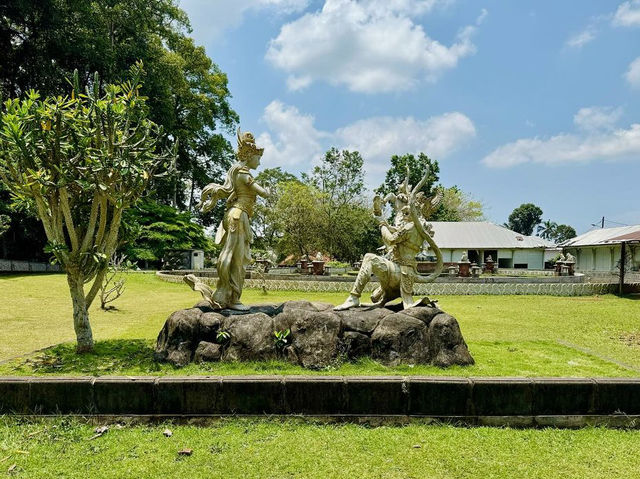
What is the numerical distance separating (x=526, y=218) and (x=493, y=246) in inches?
1559

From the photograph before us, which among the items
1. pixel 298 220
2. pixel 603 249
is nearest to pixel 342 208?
pixel 298 220

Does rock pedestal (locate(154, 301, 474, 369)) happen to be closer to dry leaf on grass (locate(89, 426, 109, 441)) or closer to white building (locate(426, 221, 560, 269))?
dry leaf on grass (locate(89, 426, 109, 441))

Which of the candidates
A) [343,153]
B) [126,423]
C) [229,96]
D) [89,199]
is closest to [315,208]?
[343,153]

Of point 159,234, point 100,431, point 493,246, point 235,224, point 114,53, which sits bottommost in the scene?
point 100,431

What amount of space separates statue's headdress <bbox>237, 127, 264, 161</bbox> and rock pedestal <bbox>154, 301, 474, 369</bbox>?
2.48 meters

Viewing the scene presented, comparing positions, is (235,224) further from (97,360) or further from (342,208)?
(342,208)

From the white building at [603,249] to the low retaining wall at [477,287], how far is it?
1128 cm

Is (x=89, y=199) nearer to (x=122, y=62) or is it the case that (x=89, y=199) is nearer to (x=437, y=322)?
(x=437, y=322)

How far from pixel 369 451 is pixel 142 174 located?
5.20m

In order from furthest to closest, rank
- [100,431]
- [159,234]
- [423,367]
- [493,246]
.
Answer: [493,246], [159,234], [423,367], [100,431]

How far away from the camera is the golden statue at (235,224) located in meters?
6.36

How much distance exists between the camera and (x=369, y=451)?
3576mm

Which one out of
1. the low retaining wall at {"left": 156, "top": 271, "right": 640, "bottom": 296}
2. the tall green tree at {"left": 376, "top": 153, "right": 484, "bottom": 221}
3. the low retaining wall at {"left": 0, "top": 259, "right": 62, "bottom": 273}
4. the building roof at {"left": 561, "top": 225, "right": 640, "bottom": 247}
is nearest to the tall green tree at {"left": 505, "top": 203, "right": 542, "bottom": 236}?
the tall green tree at {"left": 376, "top": 153, "right": 484, "bottom": 221}

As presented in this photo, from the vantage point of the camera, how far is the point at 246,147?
6555mm
